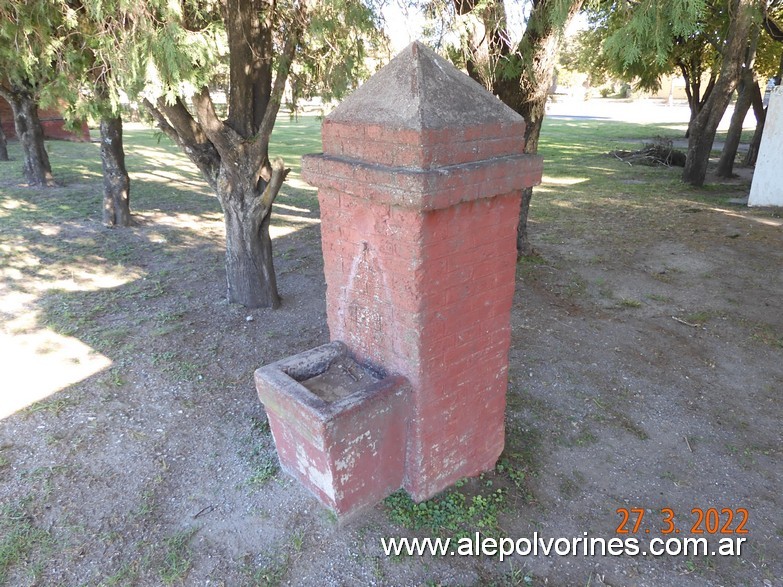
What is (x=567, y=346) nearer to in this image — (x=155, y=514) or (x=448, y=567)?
(x=448, y=567)

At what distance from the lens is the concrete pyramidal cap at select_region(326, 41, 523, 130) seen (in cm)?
244

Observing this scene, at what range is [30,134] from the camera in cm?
1134

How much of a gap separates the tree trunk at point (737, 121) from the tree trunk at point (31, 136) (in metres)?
15.9

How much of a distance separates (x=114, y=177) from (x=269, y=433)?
7.15m

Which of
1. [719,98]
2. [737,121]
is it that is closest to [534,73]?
[719,98]

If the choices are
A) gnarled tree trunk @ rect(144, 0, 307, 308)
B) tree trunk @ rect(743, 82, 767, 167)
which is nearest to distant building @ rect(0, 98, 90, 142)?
gnarled tree trunk @ rect(144, 0, 307, 308)

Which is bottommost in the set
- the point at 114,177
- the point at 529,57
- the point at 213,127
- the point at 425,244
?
the point at 114,177

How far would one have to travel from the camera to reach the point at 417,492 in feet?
10.0

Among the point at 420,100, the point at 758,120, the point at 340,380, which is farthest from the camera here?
the point at 758,120

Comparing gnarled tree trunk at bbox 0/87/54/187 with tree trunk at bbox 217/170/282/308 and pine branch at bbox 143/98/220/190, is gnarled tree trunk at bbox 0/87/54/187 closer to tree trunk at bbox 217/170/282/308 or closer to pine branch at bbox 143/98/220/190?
pine branch at bbox 143/98/220/190

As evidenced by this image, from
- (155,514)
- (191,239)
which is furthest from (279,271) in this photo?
(155,514)

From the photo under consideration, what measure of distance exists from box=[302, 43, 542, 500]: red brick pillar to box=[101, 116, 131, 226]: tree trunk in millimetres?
7286

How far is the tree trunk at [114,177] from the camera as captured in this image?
28.4 ft

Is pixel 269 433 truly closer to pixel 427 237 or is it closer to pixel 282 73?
pixel 427 237
